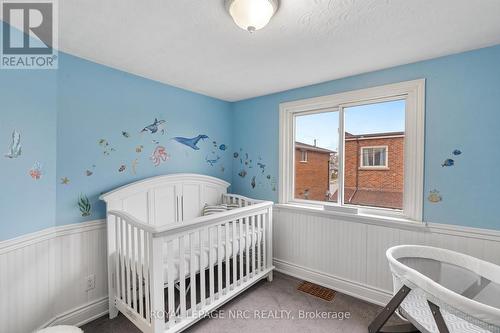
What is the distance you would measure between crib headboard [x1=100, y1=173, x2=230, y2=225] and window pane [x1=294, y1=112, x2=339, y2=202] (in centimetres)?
107

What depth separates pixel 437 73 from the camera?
1.87m

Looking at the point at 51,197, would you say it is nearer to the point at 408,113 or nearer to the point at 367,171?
the point at 367,171

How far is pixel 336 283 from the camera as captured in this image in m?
2.34

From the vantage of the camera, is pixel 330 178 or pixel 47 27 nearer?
pixel 47 27

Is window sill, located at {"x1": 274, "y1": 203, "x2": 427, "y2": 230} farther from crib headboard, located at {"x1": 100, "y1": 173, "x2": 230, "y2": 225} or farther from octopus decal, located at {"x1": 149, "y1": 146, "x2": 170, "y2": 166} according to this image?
octopus decal, located at {"x1": 149, "y1": 146, "x2": 170, "y2": 166}

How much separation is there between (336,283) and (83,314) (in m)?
2.36

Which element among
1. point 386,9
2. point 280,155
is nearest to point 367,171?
point 280,155

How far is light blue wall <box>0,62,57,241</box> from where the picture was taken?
1.45 m

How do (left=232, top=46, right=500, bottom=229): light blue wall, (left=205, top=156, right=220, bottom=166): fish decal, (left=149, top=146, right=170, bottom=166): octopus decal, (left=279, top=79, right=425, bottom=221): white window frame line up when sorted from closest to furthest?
1. (left=232, top=46, right=500, bottom=229): light blue wall
2. (left=279, top=79, right=425, bottom=221): white window frame
3. (left=149, top=146, right=170, bottom=166): octopus decal
4. (left=205, top=156, right=220, bottom=166): fish decal

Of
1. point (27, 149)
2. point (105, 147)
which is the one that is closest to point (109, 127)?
point (105, 147)

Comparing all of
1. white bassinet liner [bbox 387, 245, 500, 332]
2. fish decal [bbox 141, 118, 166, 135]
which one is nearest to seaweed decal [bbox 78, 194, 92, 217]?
fish decal [bbox 141, 118, 166, 135]

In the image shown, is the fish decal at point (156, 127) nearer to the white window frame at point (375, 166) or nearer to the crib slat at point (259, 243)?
the crib slat at point (259, 243)

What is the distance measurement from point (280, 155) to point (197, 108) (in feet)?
3.95

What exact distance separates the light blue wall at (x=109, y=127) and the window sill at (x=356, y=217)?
1.33 metres
